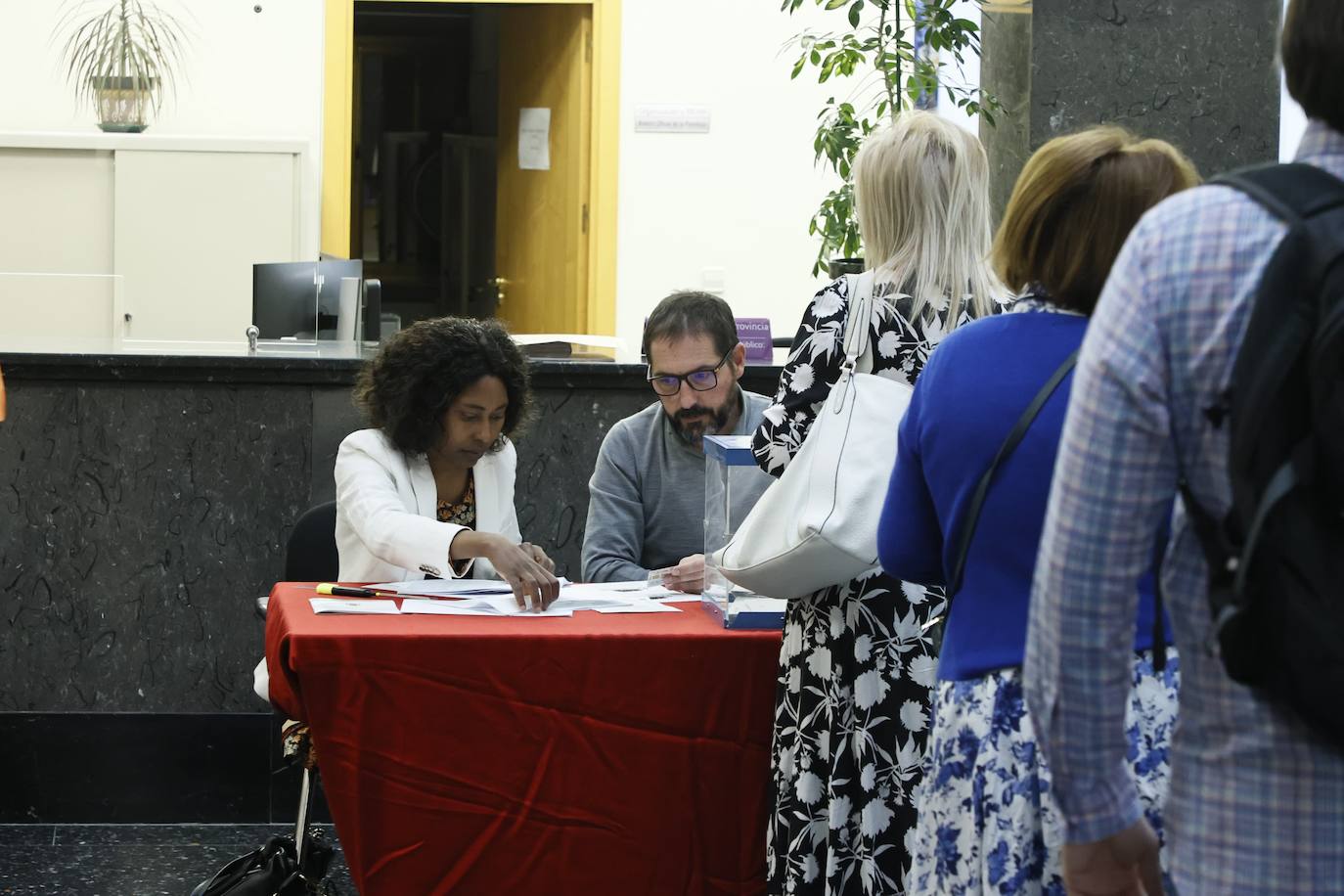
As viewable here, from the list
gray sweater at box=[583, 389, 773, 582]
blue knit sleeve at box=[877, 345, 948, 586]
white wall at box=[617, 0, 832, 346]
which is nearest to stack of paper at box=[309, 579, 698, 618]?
gray sweater at box=[583, 389, 773, 582]

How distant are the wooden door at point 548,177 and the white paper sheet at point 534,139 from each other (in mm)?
23

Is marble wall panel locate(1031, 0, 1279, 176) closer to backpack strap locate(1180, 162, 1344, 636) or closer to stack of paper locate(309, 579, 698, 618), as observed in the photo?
stack of paper locate(309, 579, 698, 618)

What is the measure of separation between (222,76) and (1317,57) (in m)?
6.47

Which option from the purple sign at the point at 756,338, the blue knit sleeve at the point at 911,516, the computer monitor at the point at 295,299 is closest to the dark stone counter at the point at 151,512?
the purple sign at the point at 756,338

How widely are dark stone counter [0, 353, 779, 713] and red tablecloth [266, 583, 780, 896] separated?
1277 millimetres

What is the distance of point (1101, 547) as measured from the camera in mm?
1129

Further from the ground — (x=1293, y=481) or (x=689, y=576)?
(x=1293, y=481)

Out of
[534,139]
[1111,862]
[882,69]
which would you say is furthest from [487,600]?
[534,139]

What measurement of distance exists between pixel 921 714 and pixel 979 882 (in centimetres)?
59

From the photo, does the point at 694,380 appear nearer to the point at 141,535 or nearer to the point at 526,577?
the point at 526,577

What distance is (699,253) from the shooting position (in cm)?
715

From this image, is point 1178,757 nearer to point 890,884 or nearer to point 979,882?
point 979,882

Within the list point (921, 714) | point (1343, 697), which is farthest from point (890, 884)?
point (1343, 697)

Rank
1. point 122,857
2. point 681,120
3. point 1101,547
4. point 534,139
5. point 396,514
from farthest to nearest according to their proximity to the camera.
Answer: point 534,139, point 681,120, point 122,857, point 396,514, point 1101,547
